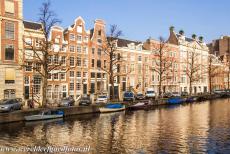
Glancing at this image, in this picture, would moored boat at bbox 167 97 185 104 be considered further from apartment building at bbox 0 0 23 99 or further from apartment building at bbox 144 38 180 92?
apartment building at bbox 0 0 23 99

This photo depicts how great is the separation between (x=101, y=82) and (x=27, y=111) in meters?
Result: 35.8

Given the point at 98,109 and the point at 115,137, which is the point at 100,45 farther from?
the point at 115,137

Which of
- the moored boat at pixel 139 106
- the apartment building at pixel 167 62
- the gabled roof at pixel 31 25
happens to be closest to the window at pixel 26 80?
the gabled roof at pixel 31 25

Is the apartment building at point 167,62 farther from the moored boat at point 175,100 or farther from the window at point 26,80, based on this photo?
the window at point 26,80

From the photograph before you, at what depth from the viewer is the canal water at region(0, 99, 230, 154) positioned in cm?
2797

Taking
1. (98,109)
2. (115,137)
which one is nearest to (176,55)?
(98,109)

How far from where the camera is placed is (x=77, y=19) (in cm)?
7562

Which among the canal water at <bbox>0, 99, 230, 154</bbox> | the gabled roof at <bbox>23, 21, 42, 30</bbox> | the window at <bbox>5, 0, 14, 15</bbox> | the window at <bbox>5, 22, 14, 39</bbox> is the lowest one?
the canal water at <bbox>0, 99, 230, 154</bbox>

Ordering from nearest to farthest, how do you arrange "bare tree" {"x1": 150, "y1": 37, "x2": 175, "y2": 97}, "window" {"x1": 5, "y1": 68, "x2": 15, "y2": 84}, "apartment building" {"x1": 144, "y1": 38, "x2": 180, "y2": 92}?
"window" {"x1": 5, "y1": 68, "x2": 15, "y2": 84}, "bare tree" {"x1": 150, "y1": 37, "x2": 175, "y2": 97}, "apartment building" {"x1": 144, "y1": 38, "x2": 180, "y2": 92}

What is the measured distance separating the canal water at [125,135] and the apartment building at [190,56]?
69548 millimetres

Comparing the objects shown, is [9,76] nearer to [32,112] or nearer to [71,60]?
[32,112]

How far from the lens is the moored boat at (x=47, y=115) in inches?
1759

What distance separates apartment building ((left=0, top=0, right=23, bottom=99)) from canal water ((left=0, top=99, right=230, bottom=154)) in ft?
59.2

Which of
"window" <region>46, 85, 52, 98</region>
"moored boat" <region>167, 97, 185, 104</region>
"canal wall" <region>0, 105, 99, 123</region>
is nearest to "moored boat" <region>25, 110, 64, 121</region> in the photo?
"canal wall" <region>0, 105, 99, 123</region>
